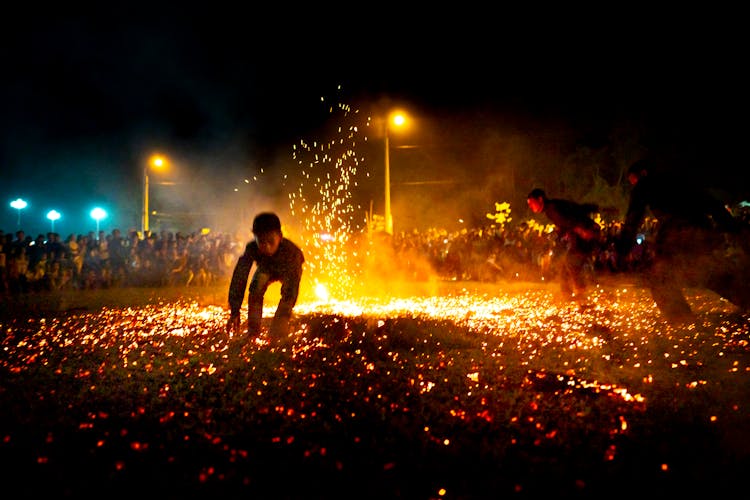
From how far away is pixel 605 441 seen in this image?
10.6 feet

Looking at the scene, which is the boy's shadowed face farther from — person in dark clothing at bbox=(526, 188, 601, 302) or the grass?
person in dark clothing at bbox=(526, 188, 601, 302)

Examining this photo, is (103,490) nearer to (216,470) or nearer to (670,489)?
(216,470)

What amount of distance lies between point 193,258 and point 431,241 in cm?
709

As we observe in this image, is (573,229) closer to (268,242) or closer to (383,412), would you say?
(268,242)

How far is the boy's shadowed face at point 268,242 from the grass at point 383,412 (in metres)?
0.99

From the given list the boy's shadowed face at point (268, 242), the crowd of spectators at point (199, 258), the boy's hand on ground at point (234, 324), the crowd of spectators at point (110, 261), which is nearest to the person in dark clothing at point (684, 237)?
the boy's shadowed face at point (268, 242)

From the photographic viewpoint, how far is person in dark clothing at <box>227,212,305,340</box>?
6.53 m

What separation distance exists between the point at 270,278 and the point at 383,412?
333cm

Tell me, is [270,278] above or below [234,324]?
above

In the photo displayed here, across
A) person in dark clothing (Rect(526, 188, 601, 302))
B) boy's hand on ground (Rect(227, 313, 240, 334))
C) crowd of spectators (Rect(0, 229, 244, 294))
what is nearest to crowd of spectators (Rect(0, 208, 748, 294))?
crowd of spectators (Rect(0, 229, 244, 294))

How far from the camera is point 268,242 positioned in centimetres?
640

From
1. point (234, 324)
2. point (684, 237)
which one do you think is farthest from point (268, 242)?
point (684, 237)

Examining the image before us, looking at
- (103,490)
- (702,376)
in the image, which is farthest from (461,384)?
(103,490)

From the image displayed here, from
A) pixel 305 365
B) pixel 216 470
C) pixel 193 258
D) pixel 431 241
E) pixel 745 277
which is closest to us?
pixel 216 470
